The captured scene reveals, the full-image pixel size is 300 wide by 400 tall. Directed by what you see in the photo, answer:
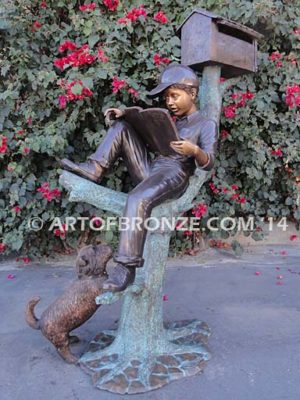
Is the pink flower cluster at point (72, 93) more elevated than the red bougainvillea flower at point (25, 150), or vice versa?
the pink flower cluster at point (72, 93)

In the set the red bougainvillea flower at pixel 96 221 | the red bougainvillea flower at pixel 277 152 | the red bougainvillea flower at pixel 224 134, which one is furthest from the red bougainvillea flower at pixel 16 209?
the red bougainvillea flower at pixel 277 152

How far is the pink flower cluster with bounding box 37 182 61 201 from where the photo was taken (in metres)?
3.16

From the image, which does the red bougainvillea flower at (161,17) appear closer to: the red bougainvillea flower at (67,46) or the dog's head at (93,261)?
the red bougainvillea flower at (67,46)

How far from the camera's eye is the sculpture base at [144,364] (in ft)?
6.15

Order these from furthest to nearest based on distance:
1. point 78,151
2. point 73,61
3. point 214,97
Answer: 1. point 78,151
2. point 73,61
3. point 214,97

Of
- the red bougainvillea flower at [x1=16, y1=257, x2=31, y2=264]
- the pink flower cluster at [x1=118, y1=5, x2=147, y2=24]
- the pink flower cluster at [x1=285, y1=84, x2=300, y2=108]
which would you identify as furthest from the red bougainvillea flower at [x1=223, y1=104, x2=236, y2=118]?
the red bougainvillea flower at [x1=16, y1=257, x2=31, y2=264]

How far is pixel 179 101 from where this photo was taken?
195 cm

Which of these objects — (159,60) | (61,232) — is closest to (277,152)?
(159,60)

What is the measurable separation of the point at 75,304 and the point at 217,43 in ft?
4.98

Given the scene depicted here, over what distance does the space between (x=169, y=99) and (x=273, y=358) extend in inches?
56.1

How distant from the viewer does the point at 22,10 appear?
3.23 m

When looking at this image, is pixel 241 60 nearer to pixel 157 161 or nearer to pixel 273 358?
pixel 157 161

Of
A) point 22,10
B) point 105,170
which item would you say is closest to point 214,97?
point 105,170

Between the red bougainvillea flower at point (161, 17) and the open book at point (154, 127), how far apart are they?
5.06ft
